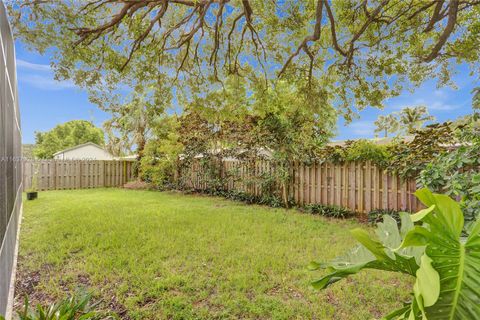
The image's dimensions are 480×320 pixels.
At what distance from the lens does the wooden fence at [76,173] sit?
11.6 m

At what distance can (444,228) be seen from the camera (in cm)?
68

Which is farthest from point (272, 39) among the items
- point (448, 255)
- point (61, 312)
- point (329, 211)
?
point (448, 255)

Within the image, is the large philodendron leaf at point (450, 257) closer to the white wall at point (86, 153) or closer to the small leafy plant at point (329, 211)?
the small leafy plant at point (329, 211)

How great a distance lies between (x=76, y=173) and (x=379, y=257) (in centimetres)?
1400

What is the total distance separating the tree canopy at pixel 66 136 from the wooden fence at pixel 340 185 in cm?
2599

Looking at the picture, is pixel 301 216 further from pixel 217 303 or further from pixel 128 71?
pixel 128 71

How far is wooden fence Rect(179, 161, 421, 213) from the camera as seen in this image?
5.70 metres

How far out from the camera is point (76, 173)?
41.3 feet

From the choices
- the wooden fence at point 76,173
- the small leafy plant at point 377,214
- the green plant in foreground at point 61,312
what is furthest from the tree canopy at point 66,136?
the green plant in foreground at point 61,312

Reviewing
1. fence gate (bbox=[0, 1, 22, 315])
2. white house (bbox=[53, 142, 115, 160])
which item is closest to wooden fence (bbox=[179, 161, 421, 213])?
fence gate (bbox=[0, 1, 22, 315])

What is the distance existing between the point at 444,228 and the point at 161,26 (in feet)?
18.7

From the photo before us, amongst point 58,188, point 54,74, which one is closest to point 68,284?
point 54,74

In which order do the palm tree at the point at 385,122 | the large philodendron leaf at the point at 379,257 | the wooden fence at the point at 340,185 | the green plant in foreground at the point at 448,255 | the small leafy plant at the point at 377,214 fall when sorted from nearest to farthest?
1. the green plant in foreground at the point at 448,255
2. the large philodendron leaf at the point at 379,257
3. the small leafy plant at the point at 377,214
4. the wooden fence at the point at 340,185
5. the palm tree at the point at 385,122

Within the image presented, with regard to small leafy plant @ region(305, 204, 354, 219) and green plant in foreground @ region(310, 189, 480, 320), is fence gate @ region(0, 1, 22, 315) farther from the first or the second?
small leafy plant @ region(305, 204, 354, 219)
